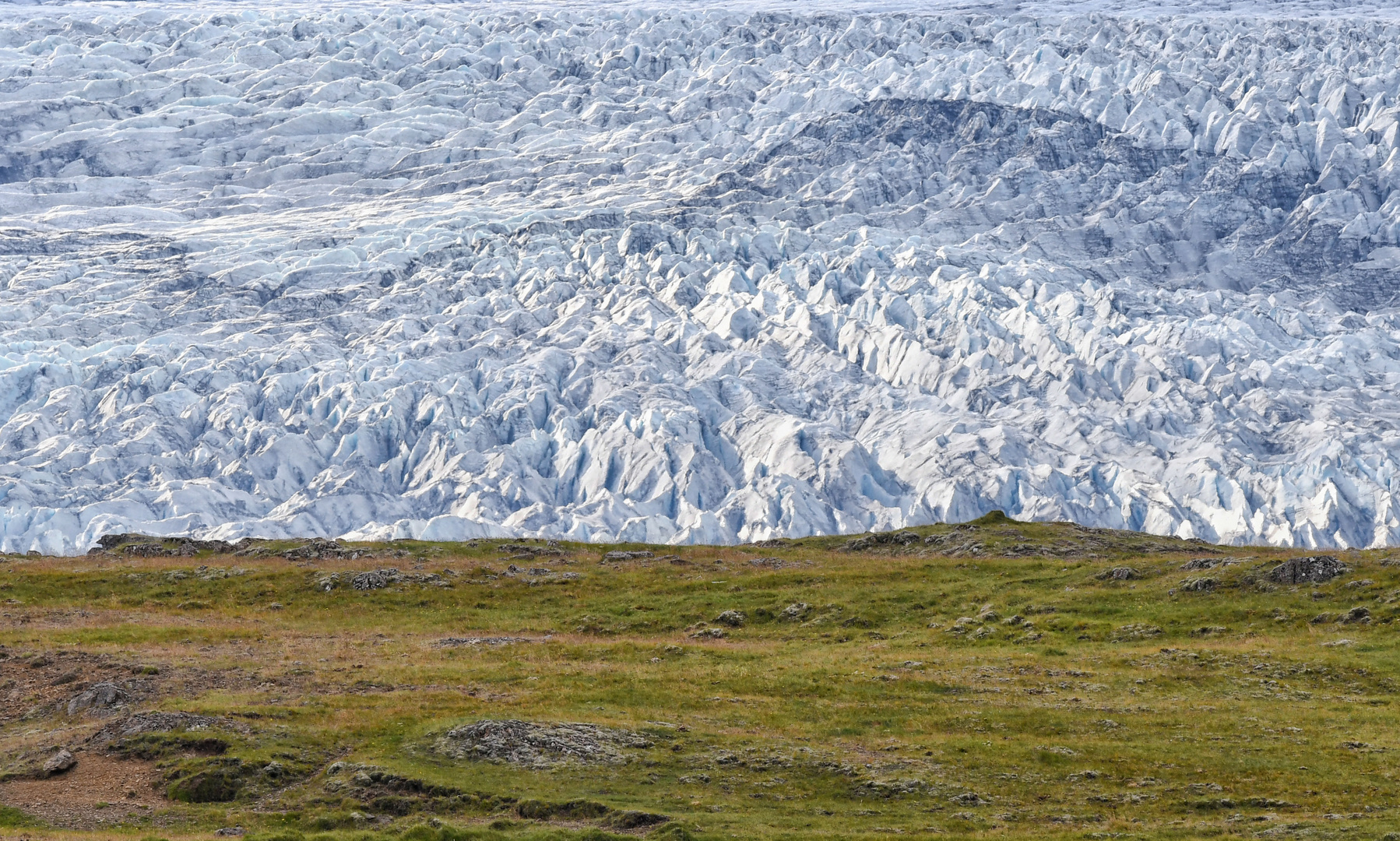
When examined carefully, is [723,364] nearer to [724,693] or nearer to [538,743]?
[724,693]

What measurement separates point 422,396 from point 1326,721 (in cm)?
13159

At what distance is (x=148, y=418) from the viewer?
143250mm

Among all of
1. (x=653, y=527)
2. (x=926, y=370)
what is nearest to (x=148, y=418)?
(x=653, y=527)

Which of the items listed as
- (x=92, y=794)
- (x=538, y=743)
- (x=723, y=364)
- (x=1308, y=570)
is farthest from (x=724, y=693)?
(x=723, y=364)

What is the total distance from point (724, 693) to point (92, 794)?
14.5 metres

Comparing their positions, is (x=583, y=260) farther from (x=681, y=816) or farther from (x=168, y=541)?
(x=681, y=816)

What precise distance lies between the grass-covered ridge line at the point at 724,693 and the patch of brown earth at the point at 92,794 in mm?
161

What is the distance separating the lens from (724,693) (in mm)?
32312

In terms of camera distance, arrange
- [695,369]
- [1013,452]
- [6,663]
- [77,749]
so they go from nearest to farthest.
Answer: [77,749] < [6,663] < [1013,452] < [695,369]

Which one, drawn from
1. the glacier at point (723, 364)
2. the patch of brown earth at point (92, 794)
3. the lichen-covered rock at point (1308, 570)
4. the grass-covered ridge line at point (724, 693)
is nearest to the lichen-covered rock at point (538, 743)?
the grass-covered ridge line at point (724, 693)

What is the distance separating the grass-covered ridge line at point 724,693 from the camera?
24.0m

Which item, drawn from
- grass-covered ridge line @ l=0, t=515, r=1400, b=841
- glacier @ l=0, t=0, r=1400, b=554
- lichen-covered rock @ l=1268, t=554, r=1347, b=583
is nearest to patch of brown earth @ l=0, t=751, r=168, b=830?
grass-covered ridge line @ l=0, t=515, r=1400, b=841

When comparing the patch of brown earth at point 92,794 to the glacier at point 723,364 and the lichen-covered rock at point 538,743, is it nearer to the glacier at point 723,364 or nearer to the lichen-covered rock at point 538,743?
the lichen-covered rock at point 538,743

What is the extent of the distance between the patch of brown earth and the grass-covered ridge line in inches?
6.3
